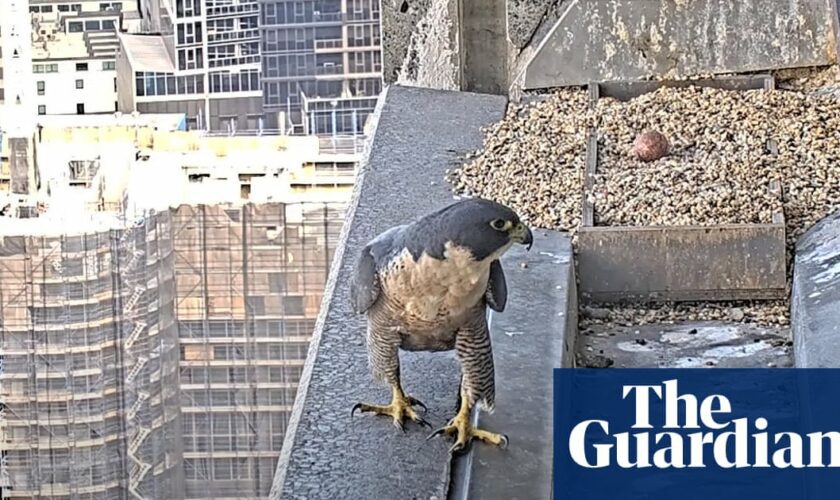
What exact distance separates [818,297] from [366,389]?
922 mm

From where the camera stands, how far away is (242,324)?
11172 millimetres

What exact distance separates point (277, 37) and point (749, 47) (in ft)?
27.5

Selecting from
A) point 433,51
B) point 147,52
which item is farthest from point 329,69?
point 433,51

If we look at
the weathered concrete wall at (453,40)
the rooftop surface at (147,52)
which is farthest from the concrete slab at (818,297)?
the rooftop surface at (147,52)

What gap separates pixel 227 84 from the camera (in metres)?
13.8

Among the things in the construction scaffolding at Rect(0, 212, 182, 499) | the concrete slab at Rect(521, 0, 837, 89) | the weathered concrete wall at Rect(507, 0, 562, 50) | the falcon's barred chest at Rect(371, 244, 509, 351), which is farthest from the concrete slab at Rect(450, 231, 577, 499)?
the construction scaffolding at Rect(0, 212, 182, 499)

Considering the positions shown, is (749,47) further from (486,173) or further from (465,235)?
(465,235)

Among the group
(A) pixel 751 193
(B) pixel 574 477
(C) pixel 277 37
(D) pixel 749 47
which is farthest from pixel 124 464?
(B) pixel 574 477

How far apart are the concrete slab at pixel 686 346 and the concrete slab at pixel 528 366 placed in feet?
0.21

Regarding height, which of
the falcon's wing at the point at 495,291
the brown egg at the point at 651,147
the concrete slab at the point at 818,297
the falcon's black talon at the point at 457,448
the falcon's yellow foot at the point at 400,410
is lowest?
the falcon's black talon at the point at 457,448

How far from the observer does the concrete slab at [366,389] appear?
2.62 metres

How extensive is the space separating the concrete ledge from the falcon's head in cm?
40

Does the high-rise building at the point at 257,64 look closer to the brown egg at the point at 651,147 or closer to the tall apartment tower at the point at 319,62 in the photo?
the tall apartment tower at the point at 319,62

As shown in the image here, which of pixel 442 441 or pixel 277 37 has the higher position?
pixel 277 37
